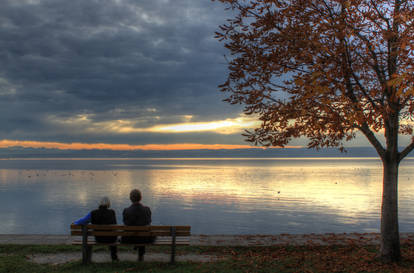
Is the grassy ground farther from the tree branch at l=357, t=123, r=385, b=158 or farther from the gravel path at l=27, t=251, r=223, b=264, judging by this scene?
the tree branch at l=357, t=123, r=385, b=158

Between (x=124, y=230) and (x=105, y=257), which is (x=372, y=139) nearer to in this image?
(x=124, y=230)

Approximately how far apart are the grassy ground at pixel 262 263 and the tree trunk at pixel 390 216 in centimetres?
33

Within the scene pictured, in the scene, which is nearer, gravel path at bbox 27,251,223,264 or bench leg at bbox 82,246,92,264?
bench leg at bbox 82,246,92,264

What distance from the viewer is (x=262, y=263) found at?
30.8 feet

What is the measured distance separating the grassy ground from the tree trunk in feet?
1.07

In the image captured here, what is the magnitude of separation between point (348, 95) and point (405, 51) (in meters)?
1.72

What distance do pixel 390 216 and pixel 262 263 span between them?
12.8ft

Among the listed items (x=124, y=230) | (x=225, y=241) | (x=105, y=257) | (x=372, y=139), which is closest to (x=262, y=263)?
(x=225, y=241)

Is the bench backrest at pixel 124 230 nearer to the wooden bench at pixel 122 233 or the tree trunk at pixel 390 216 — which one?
the wooden bench at pixel 122 233

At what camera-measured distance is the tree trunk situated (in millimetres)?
9758

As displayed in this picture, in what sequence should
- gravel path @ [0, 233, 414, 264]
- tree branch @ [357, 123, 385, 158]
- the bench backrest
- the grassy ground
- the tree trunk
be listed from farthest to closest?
1. gravel path @ [0, 233, 414, 264]
2. tree branch @ [357, 123, 385, 158]
3. the tree trunk
4. the bench backrest
5. the grassy ground

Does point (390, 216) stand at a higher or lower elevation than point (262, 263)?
higher

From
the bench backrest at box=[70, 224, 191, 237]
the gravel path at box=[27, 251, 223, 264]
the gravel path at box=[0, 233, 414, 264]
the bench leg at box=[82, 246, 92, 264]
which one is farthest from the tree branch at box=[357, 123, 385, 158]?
the bench leg at box=[82, 246, 92, 264]

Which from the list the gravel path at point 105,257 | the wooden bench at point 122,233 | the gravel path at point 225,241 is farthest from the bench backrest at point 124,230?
the gravel path at point 225,241
